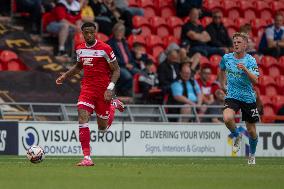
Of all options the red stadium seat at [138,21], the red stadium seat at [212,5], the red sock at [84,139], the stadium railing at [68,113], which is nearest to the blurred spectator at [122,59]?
the stadium railing at [68,113]

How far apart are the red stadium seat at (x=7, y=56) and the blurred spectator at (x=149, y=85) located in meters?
3.07

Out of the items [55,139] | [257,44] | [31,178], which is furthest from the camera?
[257,44]

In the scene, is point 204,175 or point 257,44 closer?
point 204,175

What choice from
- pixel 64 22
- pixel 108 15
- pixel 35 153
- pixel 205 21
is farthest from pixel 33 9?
pixel 35 153

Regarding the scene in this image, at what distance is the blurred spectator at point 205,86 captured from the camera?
24391 millimetres

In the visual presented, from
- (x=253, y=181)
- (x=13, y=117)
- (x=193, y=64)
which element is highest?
(x=193, y=64)

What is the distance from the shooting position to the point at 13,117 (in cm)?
2178

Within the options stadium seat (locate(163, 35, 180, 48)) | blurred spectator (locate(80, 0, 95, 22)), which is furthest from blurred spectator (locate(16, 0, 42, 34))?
stadium seat (locate(163, 35, 180, 48))

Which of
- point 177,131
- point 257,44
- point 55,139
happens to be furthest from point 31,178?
point 257,44

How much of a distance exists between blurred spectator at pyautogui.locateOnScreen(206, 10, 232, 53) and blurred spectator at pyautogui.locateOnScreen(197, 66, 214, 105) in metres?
2.69

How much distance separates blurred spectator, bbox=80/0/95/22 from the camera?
2483 cm

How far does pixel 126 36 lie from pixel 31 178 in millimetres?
14003

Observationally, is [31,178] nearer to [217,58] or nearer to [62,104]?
[62,104]

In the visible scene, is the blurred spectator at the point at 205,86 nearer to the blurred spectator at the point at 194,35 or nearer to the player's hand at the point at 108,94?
the blurred spectator at the point at 194,35
